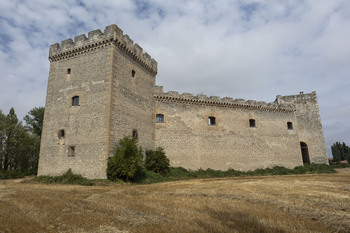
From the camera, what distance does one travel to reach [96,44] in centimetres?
1566

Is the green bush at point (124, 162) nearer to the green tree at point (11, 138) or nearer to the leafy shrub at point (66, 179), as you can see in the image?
the leafy shrub at point (66, 179)

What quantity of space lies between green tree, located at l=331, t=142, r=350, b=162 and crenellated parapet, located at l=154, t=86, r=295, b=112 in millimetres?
33264

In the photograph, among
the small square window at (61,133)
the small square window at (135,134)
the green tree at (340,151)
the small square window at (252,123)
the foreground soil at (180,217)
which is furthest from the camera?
the green tree at (340,151)

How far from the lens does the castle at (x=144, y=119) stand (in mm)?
14500

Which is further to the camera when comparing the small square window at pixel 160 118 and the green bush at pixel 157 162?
the small square window at pixel 160 118

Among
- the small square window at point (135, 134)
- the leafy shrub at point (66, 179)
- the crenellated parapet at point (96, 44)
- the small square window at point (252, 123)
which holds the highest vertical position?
the crenellated parapet at point (96, 44)

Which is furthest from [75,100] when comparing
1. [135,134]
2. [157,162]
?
[157,162]

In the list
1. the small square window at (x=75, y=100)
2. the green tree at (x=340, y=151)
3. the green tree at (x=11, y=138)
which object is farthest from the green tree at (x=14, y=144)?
the green tree at (x=340, y=151)

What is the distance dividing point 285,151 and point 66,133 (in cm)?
2043

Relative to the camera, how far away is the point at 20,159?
81.4ft

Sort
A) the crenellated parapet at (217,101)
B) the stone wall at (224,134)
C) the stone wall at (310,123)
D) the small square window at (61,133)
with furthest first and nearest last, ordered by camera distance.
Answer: the stone wall at (310,123), the crenellated parapet at (217,101), the stone wall at (224,134), the small square window at (61,133)

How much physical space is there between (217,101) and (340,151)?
42.6 m

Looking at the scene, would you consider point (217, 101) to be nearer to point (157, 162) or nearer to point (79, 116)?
point (157, 162)

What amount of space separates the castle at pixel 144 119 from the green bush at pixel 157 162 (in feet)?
3.04
